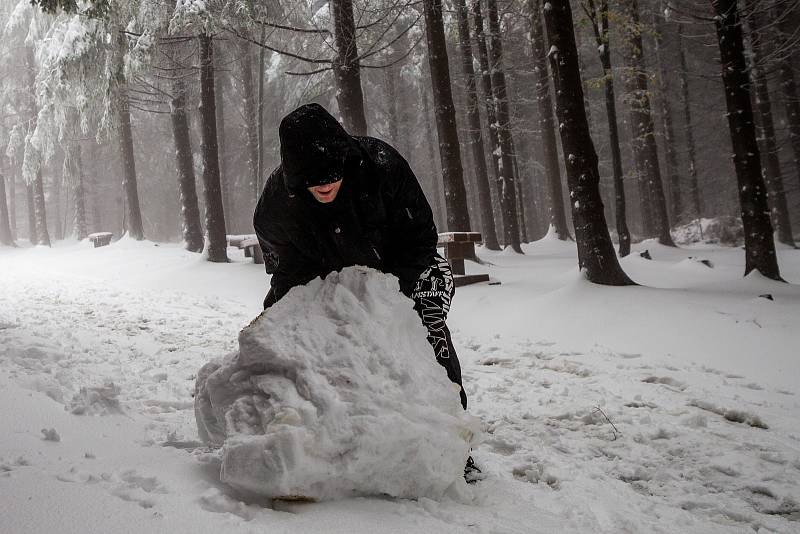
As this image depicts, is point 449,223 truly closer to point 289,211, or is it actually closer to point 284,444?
point 289,211

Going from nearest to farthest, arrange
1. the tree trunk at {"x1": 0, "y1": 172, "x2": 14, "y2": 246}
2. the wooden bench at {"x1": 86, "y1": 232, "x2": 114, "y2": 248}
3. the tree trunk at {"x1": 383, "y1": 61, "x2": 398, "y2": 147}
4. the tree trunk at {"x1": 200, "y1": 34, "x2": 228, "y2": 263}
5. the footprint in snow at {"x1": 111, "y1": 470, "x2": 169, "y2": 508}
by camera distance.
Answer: the footprint in snow at {"x1": 111, "y1": 470, "x2": 169, "y2": 508}, the tree trunk at {"x1": 200, "y1": 34, "x2": 228, "y2": 263}, the wooden bench at {"x1": 86, "y1": 232, "x2": 114, "y2": 248}, the tree trunk at {"x1": 383, "y1": 61, "x2": 398, "y2": 147}, the tree trunk at {"x1": 0, "y1": 172, "x2": 14, "y2": 246}

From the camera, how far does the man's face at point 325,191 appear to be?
2.32 meters

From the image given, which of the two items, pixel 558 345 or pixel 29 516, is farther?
pixel 558 345

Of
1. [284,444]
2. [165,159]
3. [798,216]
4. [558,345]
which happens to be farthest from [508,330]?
[165,159]

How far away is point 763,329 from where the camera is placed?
209 inches

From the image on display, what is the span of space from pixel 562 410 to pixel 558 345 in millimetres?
2092

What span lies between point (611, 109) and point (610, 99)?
234 mm

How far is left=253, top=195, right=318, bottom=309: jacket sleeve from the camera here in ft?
8.63

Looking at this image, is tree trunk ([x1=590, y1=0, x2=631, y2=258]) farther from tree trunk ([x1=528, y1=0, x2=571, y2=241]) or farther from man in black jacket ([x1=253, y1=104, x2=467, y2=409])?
man in black jacket ([x1=253, y1=104, x2=467, y2=409])

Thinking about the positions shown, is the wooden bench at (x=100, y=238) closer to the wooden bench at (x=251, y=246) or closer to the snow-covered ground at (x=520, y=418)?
the wooden bench at (x=251, y=246)

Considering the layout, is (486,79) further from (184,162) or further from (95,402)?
(95,402)

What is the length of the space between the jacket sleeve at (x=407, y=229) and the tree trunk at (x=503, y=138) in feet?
40.9

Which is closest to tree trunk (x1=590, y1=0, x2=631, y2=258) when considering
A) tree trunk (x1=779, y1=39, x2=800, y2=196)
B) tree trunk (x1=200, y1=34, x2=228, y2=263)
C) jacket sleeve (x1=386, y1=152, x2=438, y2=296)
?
tree trunk (x1=779, y1=39, x2=800, y2=196)

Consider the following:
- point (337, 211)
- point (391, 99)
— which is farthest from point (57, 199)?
point (337, 211)
